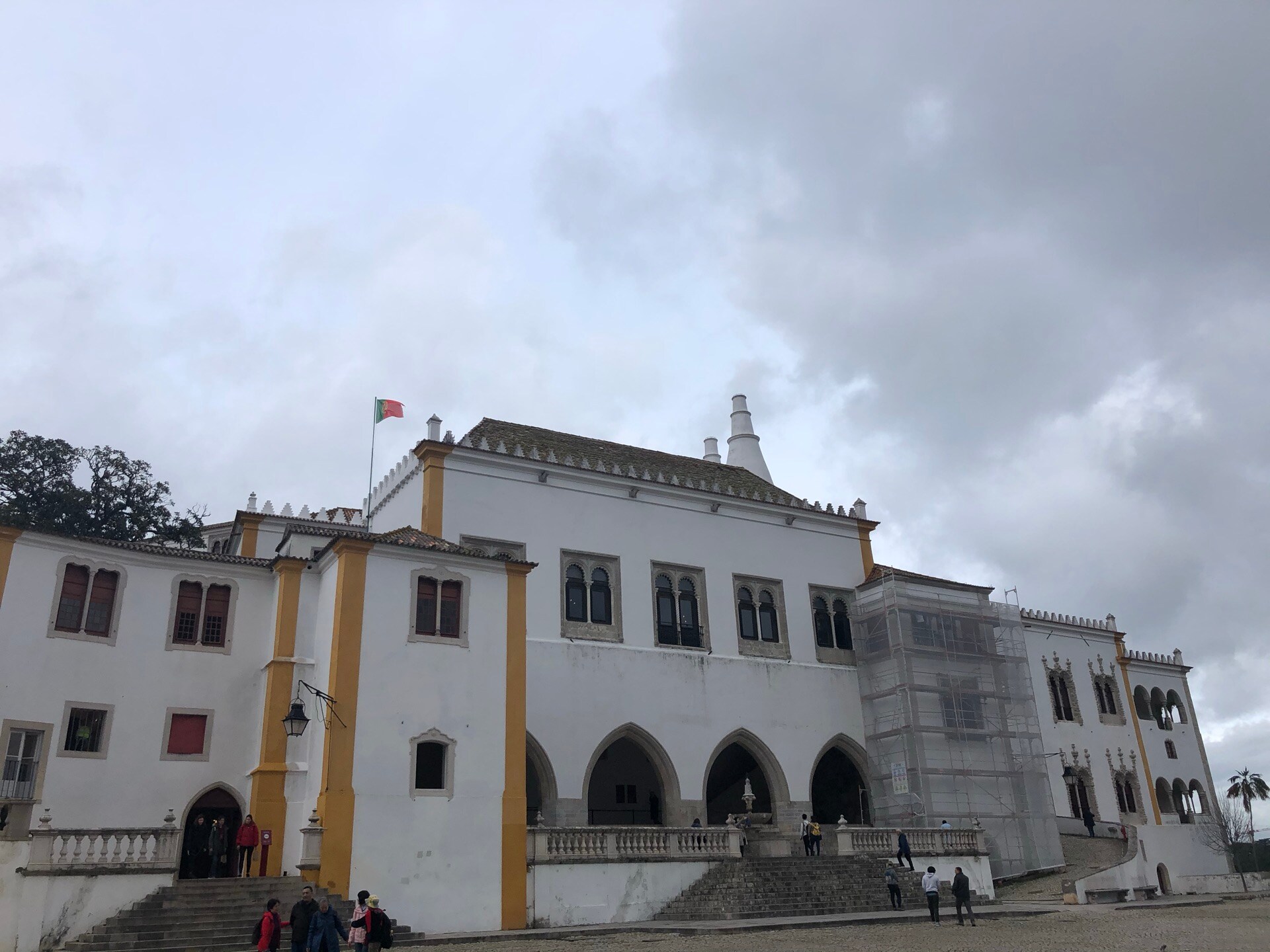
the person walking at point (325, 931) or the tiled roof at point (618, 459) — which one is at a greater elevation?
the tiled roof at point (618, 459)

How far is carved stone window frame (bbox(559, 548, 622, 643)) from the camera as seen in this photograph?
25516 millimetres

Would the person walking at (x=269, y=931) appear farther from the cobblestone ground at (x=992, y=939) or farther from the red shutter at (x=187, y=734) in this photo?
the red shutter at (x=187, y=734)

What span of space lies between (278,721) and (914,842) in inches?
593

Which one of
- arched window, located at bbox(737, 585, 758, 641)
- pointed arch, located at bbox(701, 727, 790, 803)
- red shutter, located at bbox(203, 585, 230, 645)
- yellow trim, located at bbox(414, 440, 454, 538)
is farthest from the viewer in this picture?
arched window, located at bbox(737, 585, 758, 641)

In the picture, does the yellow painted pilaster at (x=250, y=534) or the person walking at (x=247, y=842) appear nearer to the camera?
the person walking at (x=247, y=842)

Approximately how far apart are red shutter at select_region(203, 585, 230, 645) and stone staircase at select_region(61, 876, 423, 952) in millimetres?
5211

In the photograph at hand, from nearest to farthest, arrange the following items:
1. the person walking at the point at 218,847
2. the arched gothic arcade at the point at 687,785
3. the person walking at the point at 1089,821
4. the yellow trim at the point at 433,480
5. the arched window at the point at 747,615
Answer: the person walking at the point at 218,847, the arched gothic arcade at the point at 687,785, the yellow trim at the point at 433,480, the arched window at the point at 747,615, the person walking at the point at 1089,821

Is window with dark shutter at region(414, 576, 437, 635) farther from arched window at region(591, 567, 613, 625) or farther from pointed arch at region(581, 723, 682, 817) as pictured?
pointed arch at region(581, 723, 682, 817)

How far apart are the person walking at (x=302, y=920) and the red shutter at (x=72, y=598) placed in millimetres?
10252

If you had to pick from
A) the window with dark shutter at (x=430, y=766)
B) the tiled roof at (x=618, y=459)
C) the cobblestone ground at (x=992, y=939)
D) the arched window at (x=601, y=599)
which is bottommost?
the cobblestone ground at (x=992, y=939)

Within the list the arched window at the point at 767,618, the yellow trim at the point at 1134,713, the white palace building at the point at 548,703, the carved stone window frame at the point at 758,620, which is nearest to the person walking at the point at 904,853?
the white palace building at the point at 548,703

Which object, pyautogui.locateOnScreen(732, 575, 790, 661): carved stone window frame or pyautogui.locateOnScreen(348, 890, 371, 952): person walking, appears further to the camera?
pyautogui.locateOnScreen(732, 575, 790, 661): carved stone window frame

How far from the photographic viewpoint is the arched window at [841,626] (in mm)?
30125

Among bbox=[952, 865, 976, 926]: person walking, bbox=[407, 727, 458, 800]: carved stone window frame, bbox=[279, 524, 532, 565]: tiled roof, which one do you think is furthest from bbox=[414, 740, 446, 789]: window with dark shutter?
bbox=[952, 865, 976, 926]: person walking
